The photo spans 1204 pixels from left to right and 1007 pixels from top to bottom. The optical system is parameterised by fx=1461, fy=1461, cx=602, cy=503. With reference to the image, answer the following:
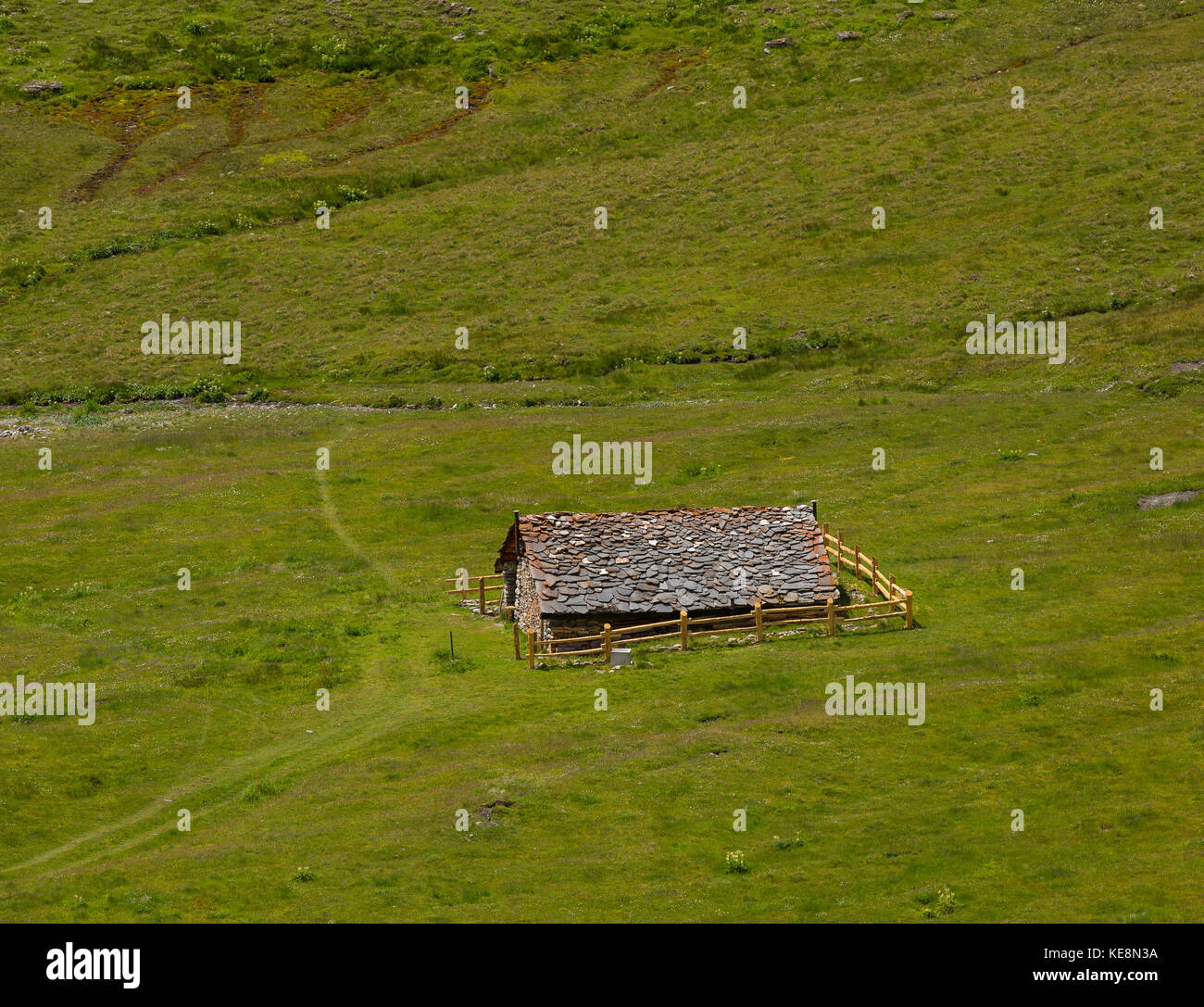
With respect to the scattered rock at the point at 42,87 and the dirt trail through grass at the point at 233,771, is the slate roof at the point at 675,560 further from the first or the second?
the scattered rock at the point at 42,87

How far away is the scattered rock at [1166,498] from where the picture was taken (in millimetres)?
59906

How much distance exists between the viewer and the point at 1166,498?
60375 millimetres

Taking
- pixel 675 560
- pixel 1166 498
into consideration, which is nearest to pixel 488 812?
pixel 675 560

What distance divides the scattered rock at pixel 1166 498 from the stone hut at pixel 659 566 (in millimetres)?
16023

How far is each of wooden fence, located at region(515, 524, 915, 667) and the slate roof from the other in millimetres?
565

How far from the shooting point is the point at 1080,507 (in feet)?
199

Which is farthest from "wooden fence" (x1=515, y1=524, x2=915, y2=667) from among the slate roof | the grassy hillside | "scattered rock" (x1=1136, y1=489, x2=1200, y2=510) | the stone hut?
"scattered rock" (x1=1136, y1=489, x2=1200, y2=510)

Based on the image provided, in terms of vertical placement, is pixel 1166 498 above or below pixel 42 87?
below

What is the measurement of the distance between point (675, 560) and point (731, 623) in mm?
2975

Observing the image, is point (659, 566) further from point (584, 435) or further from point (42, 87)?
point (42, 87)

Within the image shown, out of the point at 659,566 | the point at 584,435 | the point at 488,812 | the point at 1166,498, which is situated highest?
the point at 584,435

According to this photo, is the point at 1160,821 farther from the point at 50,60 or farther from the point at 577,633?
the point at 50,60

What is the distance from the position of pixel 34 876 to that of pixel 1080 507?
4325 cm

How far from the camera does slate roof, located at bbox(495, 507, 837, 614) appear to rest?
49.1 meters
